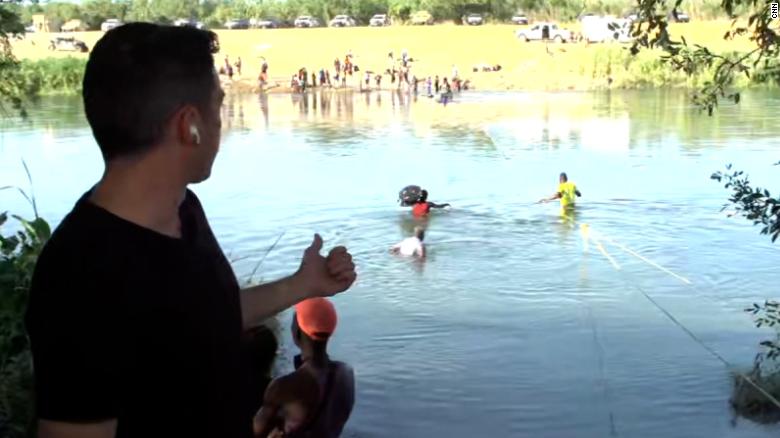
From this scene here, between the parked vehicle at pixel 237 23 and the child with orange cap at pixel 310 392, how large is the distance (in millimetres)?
67501

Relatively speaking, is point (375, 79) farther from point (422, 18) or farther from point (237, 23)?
point (237, 23)

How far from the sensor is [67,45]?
52.1m

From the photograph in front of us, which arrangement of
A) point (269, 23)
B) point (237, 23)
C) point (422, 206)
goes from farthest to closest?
point (269, 23) → point (237, 23) → point (422, 206)

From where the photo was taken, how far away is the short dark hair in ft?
5.53

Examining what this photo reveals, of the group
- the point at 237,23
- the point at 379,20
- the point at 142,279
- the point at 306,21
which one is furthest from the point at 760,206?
the point at 379,20

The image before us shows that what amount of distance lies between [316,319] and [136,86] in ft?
5.89

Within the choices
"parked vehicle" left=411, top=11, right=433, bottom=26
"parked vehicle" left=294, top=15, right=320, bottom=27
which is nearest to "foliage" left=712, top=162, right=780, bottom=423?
"parked vehicle" left=411, top=11, right=433, bottom=26

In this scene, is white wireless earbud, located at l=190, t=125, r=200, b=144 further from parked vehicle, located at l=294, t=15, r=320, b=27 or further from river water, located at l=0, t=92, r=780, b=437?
parked vehicle, located at l=294, t=15, r=320, b=27

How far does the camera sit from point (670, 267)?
13.6 metres

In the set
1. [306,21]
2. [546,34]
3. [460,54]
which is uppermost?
[306,21]

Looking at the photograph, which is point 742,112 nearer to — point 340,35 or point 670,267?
point 670,267

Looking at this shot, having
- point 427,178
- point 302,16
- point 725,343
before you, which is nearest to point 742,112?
point 427,178

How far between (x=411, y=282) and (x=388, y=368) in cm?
364

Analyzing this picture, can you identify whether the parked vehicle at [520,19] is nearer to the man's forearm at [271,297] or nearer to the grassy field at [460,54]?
the grassy field at [460,54]
